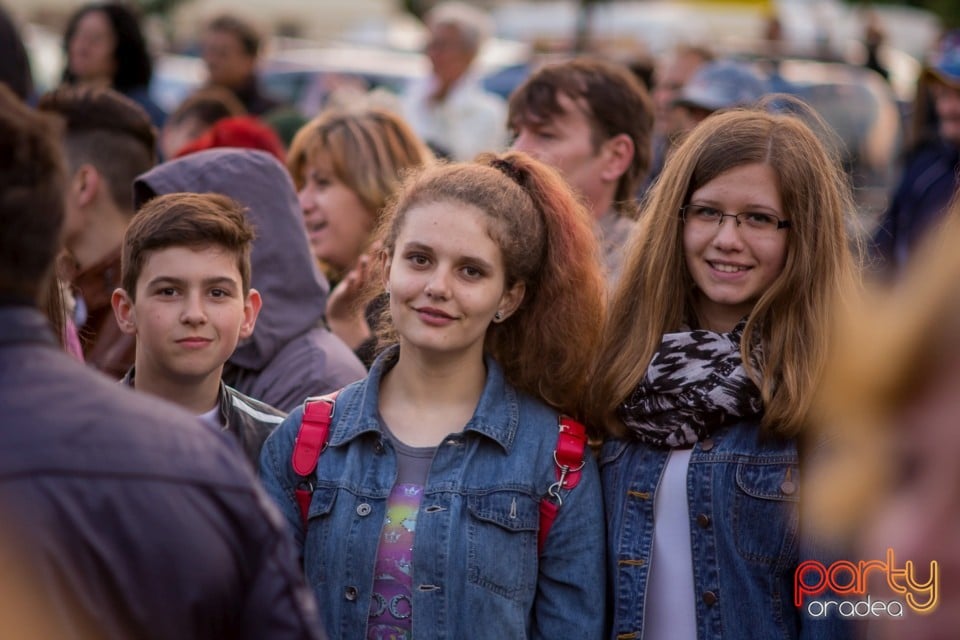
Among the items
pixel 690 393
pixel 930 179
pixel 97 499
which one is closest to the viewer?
pixel 97 499

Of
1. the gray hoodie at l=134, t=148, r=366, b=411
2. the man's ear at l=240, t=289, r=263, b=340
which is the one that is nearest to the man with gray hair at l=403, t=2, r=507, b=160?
the gray hoodie at l=134, t=148, r=366, b=411

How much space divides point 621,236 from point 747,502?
1800 millimetres

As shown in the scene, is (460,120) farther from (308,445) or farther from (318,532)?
(318,532)

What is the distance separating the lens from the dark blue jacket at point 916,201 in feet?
22.1

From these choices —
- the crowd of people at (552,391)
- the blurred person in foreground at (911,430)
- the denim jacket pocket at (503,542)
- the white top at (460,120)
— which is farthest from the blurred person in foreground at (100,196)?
the white top at (460,120)

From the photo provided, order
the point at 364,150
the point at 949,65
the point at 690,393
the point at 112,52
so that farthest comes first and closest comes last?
the point at 112,52 → the point at 949,65 → the point at 364,150 → the point at 690,393

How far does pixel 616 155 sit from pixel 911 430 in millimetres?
3805

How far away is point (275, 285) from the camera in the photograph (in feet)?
14.1

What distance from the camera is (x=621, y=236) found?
15.8 ft

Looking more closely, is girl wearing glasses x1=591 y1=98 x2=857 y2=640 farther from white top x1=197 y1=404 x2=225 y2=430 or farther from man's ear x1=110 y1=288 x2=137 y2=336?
man's ear x1=110 y1=288 x2=137 y2=336

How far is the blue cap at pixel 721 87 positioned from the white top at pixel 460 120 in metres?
1.85

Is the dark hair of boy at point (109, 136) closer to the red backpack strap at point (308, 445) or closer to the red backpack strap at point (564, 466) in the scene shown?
the red backpack strap at point (308, 445)

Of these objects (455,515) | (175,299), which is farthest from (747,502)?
A: (175,299)

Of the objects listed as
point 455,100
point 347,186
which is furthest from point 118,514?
point 455,100
